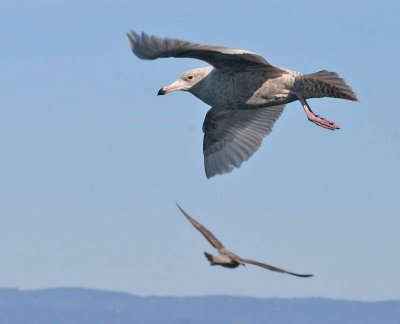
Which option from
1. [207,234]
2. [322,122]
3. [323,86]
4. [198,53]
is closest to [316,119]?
[322,122]

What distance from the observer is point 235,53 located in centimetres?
2486

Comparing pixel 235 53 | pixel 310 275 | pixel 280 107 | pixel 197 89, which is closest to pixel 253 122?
pixel 280 107

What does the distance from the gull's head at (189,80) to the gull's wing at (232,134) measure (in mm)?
3292

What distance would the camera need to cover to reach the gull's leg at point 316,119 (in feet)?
84.8

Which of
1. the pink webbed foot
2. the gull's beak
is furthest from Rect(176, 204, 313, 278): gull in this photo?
the gull's beak

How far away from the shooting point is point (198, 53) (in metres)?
24.9

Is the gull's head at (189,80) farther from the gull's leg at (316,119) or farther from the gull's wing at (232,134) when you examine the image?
the gull's wing at (232,134)

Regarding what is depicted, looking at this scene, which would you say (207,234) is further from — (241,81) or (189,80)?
(189,80)

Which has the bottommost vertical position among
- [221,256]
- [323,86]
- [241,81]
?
[221,256]

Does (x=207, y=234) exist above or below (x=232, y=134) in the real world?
below

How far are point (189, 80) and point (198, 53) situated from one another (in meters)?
2.64

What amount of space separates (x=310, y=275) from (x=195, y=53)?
850 centimetres

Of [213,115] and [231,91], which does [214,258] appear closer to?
[231,91]

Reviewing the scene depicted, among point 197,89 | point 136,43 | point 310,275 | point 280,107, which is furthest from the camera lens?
point 280,107
